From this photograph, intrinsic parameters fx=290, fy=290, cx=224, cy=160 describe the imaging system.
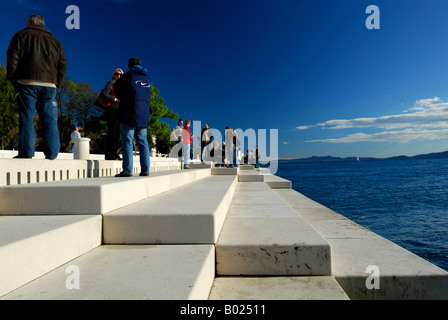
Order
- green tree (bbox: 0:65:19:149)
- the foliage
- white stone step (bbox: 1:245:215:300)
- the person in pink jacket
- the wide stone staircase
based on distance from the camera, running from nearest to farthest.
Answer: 1. white stone step (bbox: 1:245:215:300)
2. the wide stone staircase
3. the person in pink jacket
4. green tree (bbox: 0:65:19:149)
5. the foliage

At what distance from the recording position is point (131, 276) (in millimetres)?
1918

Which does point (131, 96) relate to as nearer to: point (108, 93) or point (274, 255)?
point (108, 93)

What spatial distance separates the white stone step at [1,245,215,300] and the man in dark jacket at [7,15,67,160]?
2393mm

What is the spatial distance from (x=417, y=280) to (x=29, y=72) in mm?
5064

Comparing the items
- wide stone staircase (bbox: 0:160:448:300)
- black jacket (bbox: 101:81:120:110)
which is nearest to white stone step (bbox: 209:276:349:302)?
wide stone staircase (bbox: 0:160:448:300)

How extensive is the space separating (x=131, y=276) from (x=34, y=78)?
3424 mm

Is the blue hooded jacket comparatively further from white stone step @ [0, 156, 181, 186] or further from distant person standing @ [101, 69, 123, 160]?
distant person standing @ [101, 69, 123, 160]

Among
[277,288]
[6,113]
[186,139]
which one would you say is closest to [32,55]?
[277,288]

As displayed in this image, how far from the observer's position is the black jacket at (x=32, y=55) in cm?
389

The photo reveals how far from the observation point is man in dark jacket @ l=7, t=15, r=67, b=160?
12.9 feet

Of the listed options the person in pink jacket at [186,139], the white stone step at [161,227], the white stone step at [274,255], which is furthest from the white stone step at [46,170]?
the person in pink jacket at [186,139]

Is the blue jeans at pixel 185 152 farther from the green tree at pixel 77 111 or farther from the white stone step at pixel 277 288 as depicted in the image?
the green tree at pixel 77 111
